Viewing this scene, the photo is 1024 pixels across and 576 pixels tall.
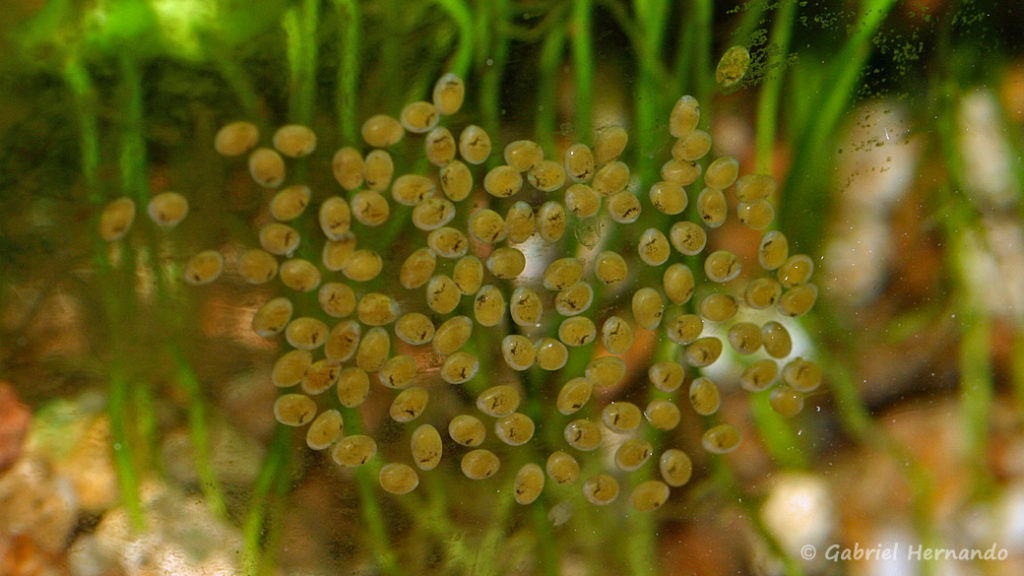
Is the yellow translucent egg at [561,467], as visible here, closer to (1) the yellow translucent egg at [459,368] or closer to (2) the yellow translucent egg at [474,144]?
(1) the yellow translucent egg at [459,368]

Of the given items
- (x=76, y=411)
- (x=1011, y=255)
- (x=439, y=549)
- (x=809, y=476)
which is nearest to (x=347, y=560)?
(x=439, y=549)

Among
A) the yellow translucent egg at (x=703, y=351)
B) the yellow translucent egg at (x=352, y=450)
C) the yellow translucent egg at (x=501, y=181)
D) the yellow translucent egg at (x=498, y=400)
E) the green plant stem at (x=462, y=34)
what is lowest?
the yellow translucent egg at (x=352, y=450)

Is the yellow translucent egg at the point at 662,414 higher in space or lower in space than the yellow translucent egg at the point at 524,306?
lower

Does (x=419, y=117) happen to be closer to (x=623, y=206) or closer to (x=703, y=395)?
(x=623, y=206)

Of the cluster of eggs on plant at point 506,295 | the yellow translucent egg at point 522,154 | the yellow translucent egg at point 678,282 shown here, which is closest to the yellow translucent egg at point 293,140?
the cluster of eggs on plant at point 506,295

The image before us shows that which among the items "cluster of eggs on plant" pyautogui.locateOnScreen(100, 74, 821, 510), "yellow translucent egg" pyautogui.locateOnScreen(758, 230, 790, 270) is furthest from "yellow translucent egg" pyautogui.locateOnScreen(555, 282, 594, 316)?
"yellow translucent egg" pyautogui.locateOnScreen(758, 230, 790, 270)

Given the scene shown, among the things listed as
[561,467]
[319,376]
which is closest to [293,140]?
[319,376]

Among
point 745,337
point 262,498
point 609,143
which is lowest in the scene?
point 262,498
